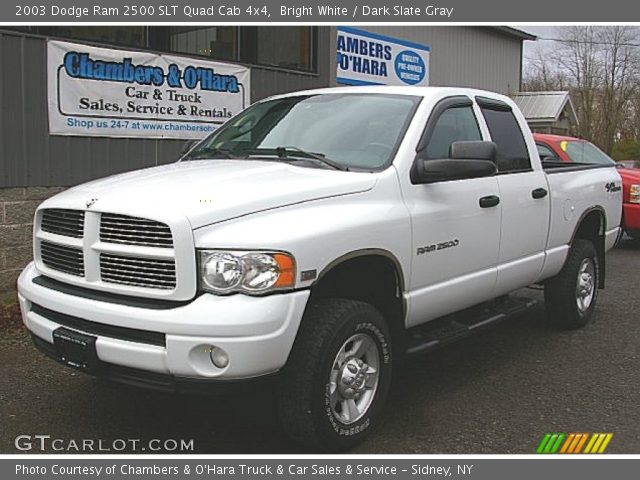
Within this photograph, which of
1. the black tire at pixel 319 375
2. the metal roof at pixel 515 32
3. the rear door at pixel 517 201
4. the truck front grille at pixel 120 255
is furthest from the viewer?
the metal roof at pixel 515 32

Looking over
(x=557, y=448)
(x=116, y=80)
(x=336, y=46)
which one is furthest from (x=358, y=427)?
(x=336, y=46)

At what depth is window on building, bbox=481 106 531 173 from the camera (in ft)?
17.4

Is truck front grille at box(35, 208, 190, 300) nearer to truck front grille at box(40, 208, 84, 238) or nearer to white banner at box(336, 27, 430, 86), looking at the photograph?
truck front grille at box(40, 208, 84, 238)

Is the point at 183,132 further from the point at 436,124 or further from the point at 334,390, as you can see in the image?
the point at 334,390

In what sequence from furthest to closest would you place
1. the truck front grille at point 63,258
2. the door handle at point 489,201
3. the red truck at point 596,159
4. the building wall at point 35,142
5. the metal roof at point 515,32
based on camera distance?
1. the metal roof at point 515,32
2. the red truck at point 596,159
3. the building wall at point 35,142
4. the door handle at point 489,201
5. the truck front grille at point 63,258

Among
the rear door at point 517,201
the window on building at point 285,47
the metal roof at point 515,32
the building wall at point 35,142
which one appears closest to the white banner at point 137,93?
the building wall at point 35,142

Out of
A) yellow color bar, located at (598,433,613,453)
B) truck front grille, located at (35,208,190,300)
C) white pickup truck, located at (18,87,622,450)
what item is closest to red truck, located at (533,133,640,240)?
white pickup truck, located at (18,87,622,450)

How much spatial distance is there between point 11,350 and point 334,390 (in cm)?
307

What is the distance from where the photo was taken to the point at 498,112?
216 inches

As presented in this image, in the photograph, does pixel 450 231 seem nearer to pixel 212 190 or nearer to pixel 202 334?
pixel 212 190

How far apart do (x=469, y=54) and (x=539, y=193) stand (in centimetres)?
1194

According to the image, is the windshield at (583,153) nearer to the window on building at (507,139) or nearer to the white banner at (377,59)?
the white banner at (377,59)

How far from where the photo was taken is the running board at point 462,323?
4441mm

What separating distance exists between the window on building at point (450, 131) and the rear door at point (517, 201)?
8.2 inches
